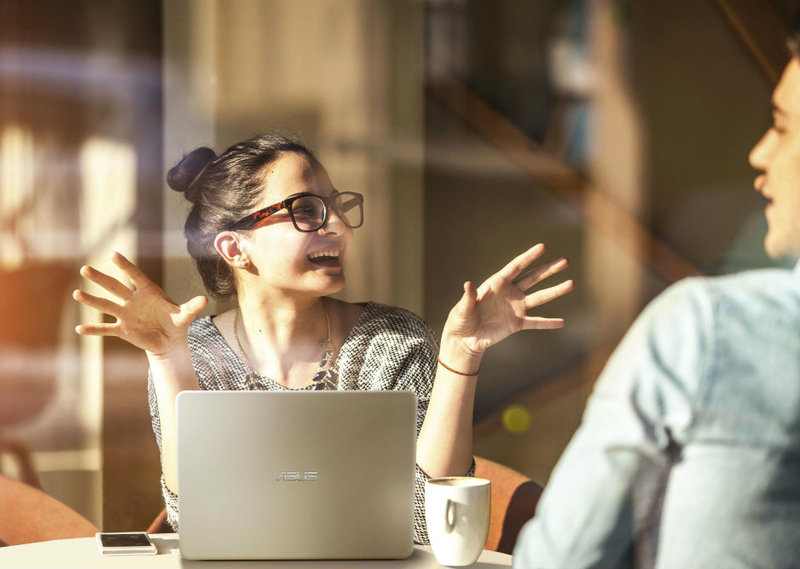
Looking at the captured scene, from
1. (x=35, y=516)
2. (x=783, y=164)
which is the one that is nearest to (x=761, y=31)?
(x=783, y=164)

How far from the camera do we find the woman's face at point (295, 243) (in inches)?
77.0

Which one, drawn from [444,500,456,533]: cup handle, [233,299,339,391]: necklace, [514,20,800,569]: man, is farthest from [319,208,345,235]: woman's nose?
[514,20,800,569]: man

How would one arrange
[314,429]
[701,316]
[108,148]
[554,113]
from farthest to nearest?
[554,113] → [108,148] → [314,429] → [701,316]

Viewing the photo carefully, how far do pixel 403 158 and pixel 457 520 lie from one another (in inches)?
46.3

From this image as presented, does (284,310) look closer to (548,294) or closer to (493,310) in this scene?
(493,310)

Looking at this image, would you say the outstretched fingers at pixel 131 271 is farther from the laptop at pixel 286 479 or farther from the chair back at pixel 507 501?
the chair back at pixel 507 501

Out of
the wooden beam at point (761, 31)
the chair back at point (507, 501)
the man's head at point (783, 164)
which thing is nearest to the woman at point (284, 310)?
the chair back at point (507, 501)

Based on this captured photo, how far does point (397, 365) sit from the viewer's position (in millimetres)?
1943

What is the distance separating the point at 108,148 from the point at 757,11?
1.69m

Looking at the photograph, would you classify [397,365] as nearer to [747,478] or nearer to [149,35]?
[149,35]

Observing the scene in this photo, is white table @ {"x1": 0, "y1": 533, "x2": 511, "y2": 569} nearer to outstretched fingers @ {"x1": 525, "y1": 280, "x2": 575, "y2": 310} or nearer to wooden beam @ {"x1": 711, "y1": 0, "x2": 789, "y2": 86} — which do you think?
outstretched fingers @ {"x1": 525, "y1": 280, "x2": 575, "y2": 310}

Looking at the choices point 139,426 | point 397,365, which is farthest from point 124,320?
point 397,365

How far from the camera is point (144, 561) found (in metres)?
1.20

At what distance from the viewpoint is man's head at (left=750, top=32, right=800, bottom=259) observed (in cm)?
158
